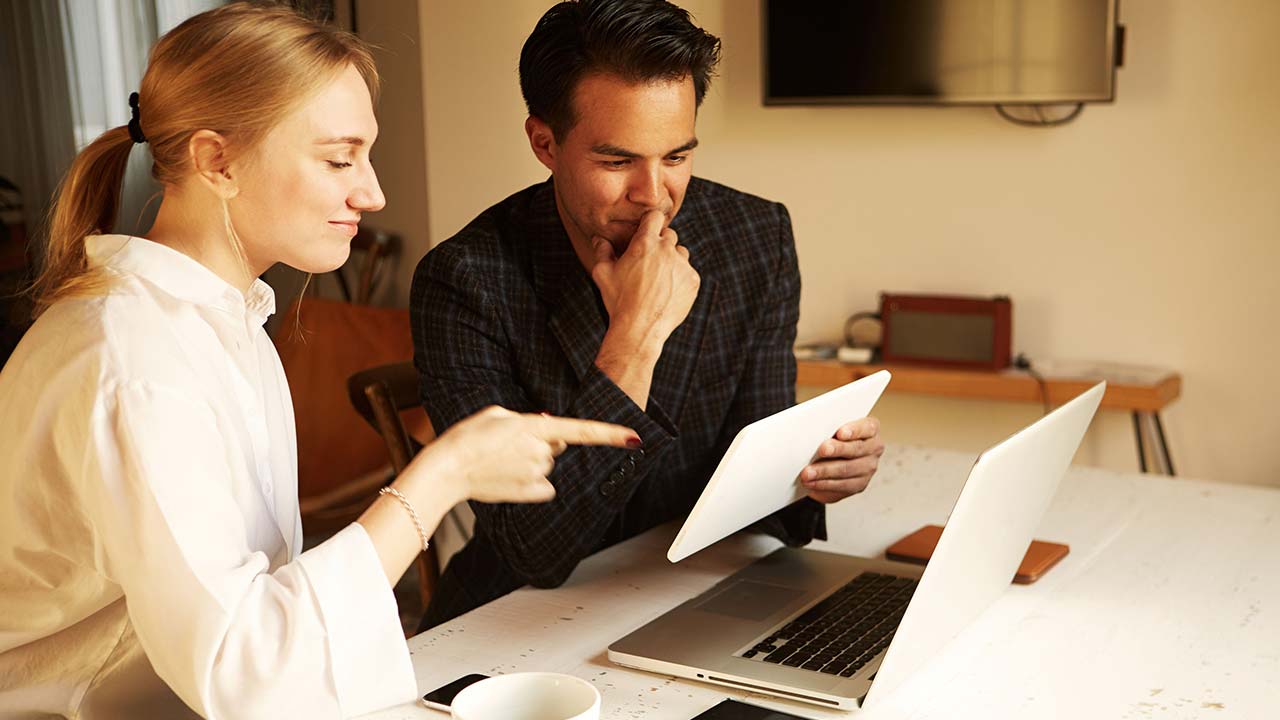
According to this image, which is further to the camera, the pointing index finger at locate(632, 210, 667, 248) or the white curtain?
the white curtain

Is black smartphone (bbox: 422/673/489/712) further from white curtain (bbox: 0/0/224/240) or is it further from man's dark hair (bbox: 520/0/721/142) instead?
white curtain (bbox: 0/0/224/240)

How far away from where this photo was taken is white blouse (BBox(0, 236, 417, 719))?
922 mm

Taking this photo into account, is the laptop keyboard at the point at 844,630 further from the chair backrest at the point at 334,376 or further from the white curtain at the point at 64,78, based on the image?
the white curtain at the point at 64,78

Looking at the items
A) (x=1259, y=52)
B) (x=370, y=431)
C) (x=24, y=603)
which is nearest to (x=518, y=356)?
(x=24, y=603)

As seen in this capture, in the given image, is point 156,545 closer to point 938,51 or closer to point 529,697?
point 529,697

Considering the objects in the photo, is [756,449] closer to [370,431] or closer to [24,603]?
[24,603]

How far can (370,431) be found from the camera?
11.0 ft

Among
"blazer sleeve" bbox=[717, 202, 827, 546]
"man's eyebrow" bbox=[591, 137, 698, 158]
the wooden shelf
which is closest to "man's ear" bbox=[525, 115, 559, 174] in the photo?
"man's eyebrow" bbox=[591, 137, 698, 158]

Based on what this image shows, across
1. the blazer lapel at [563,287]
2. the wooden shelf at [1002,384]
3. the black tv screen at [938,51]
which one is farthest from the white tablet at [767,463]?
the black tv screen at [938,51]

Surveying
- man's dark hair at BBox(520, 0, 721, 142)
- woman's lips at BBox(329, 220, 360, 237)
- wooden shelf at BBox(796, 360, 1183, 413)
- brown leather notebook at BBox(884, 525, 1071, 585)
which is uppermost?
man's dark hair at BBox(520, 0, 721, 142)

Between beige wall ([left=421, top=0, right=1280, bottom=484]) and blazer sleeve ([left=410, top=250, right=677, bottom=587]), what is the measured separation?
1.86 m

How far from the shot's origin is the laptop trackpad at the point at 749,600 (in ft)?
4.19

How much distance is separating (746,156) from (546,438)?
7.96 feet

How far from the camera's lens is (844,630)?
1.22 meters
